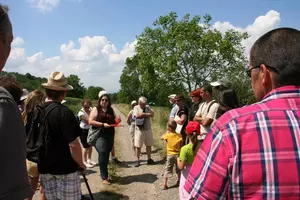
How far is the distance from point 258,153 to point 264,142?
0.05 m

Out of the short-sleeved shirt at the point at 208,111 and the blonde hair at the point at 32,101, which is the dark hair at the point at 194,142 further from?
the blonde hair at the point at 32,101

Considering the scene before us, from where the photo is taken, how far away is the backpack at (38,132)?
3.35 metres

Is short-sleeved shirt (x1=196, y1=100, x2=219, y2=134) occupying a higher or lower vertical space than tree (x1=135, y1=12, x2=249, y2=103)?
lower

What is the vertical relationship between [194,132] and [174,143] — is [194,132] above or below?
above

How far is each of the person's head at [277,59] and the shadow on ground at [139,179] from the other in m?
5.39

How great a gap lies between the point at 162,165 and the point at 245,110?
6503mm

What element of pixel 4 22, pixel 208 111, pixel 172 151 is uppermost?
pixel 4 22

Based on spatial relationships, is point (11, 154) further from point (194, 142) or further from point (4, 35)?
point (194, 142)

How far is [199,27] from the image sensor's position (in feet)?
96.6

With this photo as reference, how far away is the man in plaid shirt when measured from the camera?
1.21 metres

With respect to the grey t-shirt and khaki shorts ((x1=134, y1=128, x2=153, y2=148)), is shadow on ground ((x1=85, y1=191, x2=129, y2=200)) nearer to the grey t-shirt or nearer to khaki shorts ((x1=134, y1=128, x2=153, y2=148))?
khaki shorts ((x1=134, y1=128, x2=153, y2=148))

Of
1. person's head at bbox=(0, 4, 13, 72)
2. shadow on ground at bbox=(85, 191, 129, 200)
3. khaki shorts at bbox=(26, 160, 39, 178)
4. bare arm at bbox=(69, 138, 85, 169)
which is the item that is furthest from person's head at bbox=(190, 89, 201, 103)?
person's head at bbox=(0, 4, 13, 72)

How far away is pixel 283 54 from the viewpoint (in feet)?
4.19

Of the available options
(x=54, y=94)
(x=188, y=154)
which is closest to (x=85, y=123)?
(x=188, y=154)
